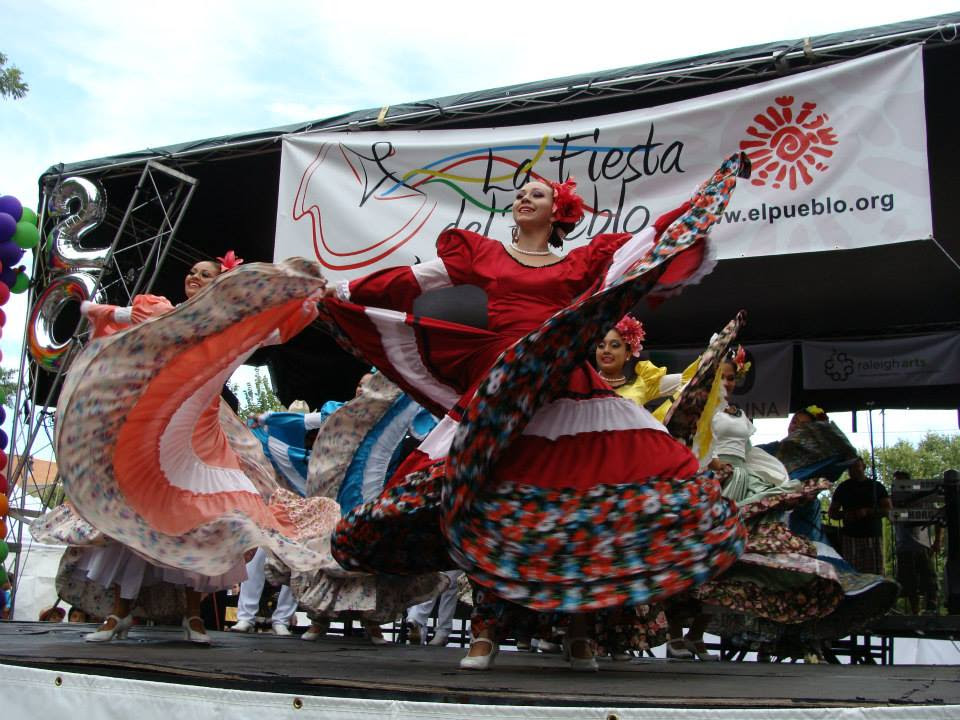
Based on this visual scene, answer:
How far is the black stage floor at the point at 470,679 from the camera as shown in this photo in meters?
2.12

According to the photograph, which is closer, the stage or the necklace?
the stage

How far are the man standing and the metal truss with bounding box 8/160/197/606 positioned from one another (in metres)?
5.96

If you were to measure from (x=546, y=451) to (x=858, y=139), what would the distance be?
161 inches

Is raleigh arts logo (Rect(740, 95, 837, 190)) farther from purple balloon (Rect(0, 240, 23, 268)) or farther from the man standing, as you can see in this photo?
purple balloon (Rect(0, 240, 23, 268))

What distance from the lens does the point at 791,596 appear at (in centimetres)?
464

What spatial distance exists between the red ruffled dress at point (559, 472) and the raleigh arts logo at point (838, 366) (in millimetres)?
6899

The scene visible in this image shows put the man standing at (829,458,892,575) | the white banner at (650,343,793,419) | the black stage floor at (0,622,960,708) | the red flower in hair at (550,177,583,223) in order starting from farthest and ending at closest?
the white banner at (650,343,793,419) → the man standing at (829,458,892,575) → the red flower in hair at (550,177,583,223) → the black stage floor at (0,622,960,708)

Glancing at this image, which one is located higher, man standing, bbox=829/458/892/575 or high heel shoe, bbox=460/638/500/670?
man standing, bbox=829/458/892/575

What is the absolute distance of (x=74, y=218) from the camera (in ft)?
28.4

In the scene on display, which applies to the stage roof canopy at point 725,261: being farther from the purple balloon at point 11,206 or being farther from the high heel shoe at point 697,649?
the high heel shoe at point 697,649

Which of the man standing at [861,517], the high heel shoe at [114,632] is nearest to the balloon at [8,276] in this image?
the high heel shoe at [114,632]

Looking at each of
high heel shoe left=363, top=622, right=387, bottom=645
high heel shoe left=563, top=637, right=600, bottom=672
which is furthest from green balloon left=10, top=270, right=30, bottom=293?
high heel shoe left=563, top=637, right=600, bottom=672

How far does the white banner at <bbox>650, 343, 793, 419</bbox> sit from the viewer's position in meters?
9.77

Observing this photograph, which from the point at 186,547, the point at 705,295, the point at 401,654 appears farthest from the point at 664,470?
the point at 705,295
